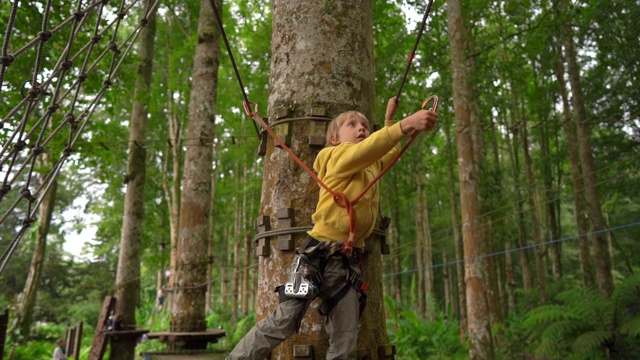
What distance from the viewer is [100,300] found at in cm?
2745

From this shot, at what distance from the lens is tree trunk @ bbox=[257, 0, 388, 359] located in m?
2.25

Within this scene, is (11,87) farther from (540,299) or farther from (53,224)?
(53,224)

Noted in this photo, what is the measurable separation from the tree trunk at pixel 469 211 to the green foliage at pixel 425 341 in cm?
218

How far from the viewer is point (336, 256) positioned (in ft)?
7.04

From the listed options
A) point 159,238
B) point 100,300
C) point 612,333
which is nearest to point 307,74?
point 612,333

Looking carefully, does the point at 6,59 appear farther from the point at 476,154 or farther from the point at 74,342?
the point at 476,154

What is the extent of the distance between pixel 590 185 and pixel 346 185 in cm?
1043

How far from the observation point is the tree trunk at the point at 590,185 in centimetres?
1119

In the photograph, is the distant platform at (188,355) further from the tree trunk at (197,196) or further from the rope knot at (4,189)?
the rope knot at (4,189)

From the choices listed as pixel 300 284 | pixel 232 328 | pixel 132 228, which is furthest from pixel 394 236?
pixel 300 284

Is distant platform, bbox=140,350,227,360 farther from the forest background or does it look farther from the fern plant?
the fern plant

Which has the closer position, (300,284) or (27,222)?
(300,284)

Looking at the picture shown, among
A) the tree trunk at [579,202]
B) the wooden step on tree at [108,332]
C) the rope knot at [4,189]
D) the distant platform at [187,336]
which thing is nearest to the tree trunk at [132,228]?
the wooden step on tree at [108,332]

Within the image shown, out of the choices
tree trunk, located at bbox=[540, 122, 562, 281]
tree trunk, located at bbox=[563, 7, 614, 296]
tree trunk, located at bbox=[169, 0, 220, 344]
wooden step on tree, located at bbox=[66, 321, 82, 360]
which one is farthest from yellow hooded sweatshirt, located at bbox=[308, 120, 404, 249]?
tree trunk, located at bbox=[540, 122, 562, 281]
